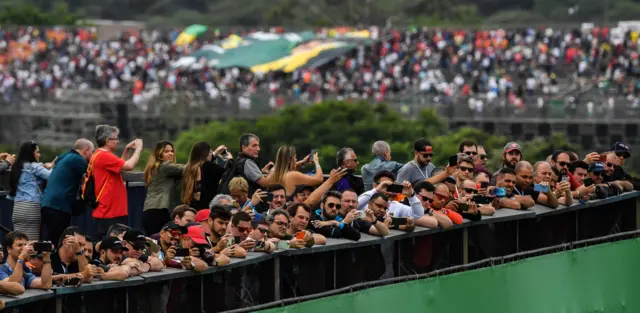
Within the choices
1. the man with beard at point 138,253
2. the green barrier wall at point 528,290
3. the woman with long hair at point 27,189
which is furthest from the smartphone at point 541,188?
the man with beard at point 138,253

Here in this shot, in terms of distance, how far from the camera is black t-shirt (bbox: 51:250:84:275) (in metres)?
13.2

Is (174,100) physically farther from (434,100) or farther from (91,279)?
(91,279)

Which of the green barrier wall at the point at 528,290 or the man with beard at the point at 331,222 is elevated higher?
the man with beard at the point at 331,222

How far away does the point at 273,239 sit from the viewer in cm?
1436

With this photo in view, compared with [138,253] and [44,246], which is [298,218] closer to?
[138,253]

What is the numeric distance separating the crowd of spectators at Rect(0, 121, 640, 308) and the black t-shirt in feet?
0.05

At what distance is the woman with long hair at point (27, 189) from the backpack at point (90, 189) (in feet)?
1.12

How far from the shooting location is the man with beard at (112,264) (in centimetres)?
1268

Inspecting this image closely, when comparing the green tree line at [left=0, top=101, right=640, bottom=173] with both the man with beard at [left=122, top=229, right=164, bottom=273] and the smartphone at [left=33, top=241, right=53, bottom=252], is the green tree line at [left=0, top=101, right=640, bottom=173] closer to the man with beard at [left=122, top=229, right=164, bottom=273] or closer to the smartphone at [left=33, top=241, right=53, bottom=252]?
the man with beard at [left=122, top=229, right=164, bottom=273]

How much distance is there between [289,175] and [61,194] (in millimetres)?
1997

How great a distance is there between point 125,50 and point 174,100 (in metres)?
15.1

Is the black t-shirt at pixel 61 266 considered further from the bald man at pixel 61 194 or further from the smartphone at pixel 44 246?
the bald man at pixel 61 194

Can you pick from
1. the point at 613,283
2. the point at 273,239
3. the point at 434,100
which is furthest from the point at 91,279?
the point at 434,100

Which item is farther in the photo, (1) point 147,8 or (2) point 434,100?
(1) point 147,8
